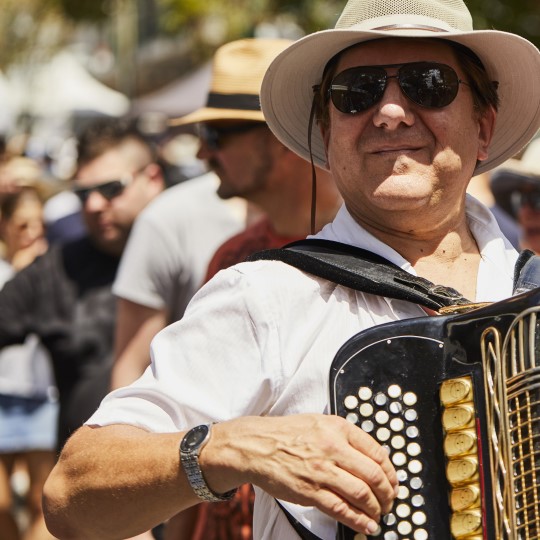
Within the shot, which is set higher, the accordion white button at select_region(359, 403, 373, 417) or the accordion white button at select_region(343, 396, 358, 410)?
the accordion white button at select_region(343, 396, 358, 410)

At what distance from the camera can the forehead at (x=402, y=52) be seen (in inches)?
108

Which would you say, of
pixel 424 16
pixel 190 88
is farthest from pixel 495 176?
pixel 190 88

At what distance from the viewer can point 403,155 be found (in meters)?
2.67

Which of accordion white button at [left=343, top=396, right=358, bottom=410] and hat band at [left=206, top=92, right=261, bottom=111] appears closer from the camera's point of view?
accordion white button at [left=343, top=396, right=358, bottom=410]

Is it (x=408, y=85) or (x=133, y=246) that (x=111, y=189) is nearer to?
(x=133, y=246)

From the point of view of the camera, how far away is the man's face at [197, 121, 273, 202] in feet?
16.1

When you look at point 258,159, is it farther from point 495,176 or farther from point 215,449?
point 215,449

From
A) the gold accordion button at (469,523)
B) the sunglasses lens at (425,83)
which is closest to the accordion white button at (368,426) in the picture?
the gold accordion button at (469,523)

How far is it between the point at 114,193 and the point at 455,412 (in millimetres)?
4408

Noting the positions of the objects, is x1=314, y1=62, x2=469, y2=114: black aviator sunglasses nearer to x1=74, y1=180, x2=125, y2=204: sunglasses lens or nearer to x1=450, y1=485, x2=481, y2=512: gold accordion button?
x1=450, y1=485, x2=481, y2=512: gold accordion button

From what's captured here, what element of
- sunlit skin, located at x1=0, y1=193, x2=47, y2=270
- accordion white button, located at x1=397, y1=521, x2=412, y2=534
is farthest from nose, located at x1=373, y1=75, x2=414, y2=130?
sunlit skin, located at x1=0, y1=193, x2=47, y2=270

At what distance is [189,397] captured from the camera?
2463 millimetres

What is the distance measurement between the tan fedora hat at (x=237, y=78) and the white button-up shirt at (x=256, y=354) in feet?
8.50

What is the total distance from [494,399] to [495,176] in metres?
4.06
